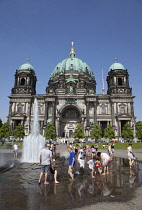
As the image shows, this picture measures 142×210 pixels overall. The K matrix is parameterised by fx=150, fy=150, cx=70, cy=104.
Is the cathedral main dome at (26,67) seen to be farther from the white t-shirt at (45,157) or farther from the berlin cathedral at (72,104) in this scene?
the white t-shirt at (45,157)

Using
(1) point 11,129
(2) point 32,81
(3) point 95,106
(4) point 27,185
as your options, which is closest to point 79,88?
(3) point 95,106

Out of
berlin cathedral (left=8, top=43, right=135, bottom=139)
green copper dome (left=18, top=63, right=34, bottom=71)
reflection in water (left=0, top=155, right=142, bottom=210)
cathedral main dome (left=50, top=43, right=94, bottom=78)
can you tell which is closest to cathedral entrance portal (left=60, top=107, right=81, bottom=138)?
berlin cathedral (left=8, top=43, right=135, bottom=139)

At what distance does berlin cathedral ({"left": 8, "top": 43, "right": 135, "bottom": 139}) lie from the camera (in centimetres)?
5781

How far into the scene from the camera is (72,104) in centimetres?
6069

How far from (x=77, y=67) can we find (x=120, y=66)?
20049mm

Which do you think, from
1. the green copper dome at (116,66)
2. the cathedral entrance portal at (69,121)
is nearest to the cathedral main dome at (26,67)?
the cathedral entrance portal at (69,121)

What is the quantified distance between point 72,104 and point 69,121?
25.7ft

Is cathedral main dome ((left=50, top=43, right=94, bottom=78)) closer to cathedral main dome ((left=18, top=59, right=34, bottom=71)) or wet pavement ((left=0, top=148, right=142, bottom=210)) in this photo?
cathedral main dome ((left=18, top=59, right=34, bottom=71))

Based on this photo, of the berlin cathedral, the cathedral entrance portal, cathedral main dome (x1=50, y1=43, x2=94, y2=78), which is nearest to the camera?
the berlin cathedral

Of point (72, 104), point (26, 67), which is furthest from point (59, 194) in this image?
point (26, 67)

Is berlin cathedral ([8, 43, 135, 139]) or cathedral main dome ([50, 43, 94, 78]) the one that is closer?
berlin cathedral ([8, 43, 135, 139])

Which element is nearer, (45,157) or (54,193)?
(54,193)

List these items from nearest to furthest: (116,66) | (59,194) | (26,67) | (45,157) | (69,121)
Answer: (59,194) → (45,157) → (69,121) → (116,66) → (26,67)

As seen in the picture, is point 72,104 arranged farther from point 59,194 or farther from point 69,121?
point 59,194
